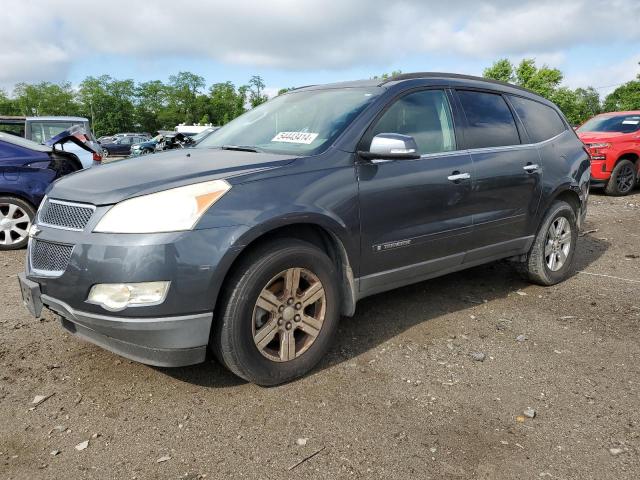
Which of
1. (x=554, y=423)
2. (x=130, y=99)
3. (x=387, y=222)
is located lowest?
(x=554, y=423)

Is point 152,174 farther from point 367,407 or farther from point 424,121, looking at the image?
point 424,121

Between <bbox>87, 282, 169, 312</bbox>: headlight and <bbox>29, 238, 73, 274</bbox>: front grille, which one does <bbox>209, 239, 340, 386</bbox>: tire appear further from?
<bbox>29, 238, 73, 274</bbox>: front grille

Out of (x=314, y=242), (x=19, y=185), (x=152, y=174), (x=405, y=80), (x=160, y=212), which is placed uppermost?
(x=405, y=80)

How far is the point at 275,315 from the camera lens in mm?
2908

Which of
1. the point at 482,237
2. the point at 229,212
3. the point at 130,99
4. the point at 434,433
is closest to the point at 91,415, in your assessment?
the point at 229,212

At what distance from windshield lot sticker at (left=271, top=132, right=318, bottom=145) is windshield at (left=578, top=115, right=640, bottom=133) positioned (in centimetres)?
1013

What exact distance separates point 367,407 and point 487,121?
2580 millimetres

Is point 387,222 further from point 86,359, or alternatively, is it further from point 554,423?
point 86,359

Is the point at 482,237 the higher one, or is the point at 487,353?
the point at 482,237

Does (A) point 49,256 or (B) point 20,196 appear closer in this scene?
(A) point 49,256

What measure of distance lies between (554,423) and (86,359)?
108 inches

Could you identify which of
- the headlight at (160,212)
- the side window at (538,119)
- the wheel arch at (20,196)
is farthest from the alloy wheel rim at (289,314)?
the wheel arch at (20,196)

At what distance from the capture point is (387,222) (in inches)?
132

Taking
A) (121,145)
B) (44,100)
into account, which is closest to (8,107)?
(44,100)
